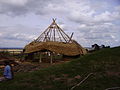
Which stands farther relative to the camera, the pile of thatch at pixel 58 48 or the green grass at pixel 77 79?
the pile of thatch at pixel 58 48

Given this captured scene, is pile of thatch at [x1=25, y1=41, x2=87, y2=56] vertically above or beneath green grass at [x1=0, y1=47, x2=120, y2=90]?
above

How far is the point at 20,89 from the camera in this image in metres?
10.2

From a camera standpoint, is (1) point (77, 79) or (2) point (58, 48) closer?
(1) point (77, 79)

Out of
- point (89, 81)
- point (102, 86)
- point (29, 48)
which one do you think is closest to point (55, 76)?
point (89, 81)

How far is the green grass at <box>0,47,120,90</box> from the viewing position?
411 inches

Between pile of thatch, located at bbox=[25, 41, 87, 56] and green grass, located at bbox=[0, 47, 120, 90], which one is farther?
pile of thatch, located at bbox=[25, 41, 87, 56]

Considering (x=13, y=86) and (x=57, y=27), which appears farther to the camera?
(x=57, y=27)

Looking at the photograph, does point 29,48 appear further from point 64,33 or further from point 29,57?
point 64,33

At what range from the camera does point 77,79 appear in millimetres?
11375

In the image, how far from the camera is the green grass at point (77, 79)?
10.4 meters

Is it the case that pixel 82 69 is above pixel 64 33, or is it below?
below

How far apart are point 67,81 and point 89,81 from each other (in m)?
1.08

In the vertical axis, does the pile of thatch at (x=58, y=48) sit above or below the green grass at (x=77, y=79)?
above

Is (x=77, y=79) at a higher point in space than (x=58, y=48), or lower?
lower
